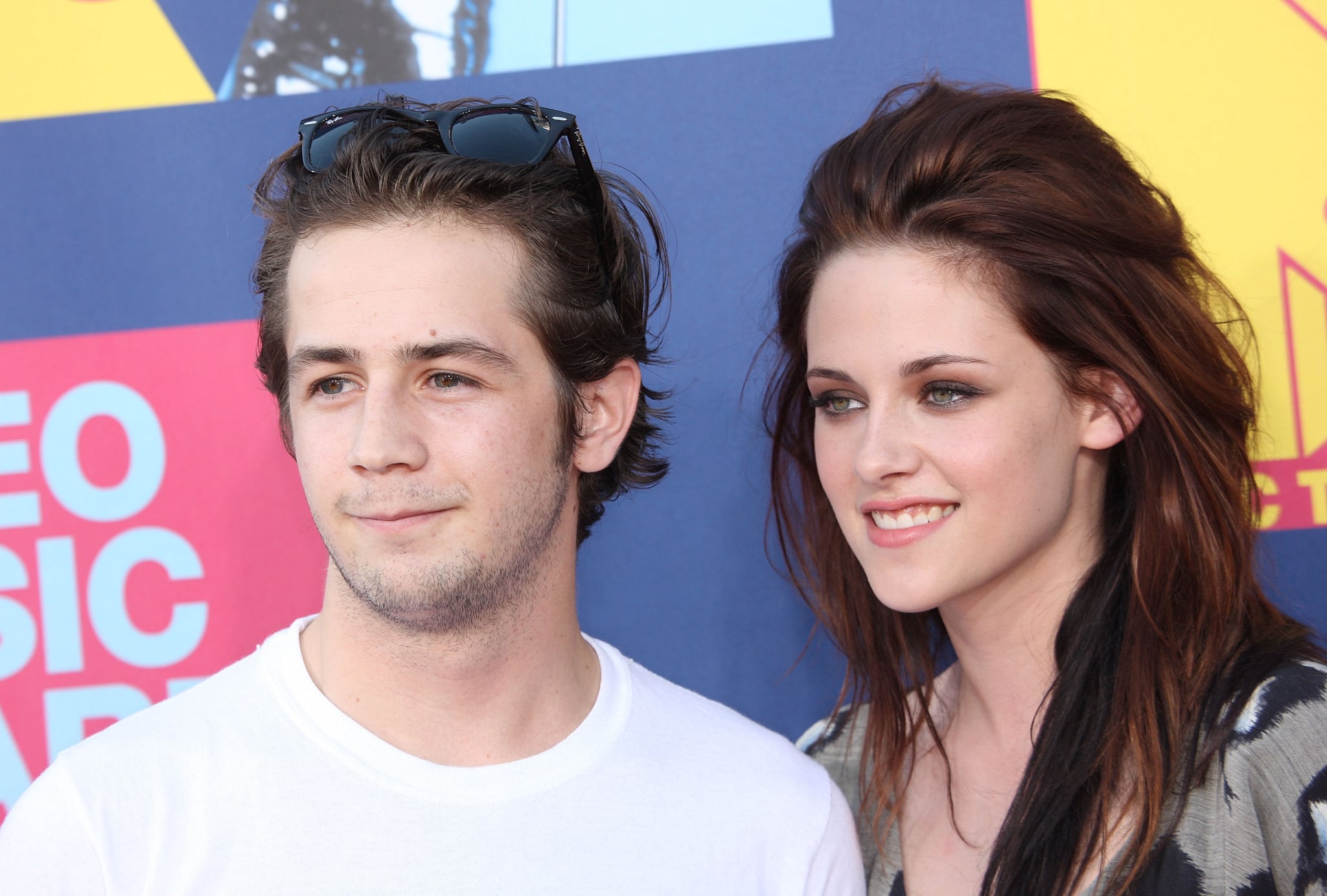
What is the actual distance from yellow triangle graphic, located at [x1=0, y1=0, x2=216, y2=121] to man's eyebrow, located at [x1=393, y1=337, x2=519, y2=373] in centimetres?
126

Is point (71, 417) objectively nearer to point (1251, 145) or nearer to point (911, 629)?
point (911, 629)

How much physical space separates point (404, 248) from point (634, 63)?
105 cm

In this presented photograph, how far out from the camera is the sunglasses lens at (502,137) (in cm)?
171

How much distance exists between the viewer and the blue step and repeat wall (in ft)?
7.86

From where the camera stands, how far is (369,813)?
4.80ft

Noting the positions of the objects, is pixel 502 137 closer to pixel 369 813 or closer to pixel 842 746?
pixel 369 813

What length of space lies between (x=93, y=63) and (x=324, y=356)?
1.38 meters

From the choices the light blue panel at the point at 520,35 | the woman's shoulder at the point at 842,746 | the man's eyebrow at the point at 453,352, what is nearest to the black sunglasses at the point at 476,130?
the man's eyebrow at the point at 453,352

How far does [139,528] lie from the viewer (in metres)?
2.43

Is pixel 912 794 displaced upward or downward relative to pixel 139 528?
downward

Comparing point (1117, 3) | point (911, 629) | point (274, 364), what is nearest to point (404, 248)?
point (274, 364)

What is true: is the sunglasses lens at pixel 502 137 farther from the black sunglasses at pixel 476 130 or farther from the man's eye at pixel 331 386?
the man's eye at pixel 331 386

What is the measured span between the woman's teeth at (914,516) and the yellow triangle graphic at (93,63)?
170cm

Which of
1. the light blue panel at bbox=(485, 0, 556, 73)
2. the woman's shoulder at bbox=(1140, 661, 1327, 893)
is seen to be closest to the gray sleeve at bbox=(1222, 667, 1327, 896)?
the woman's shoulder at bbox=(1140, 661, 1327, 893)
